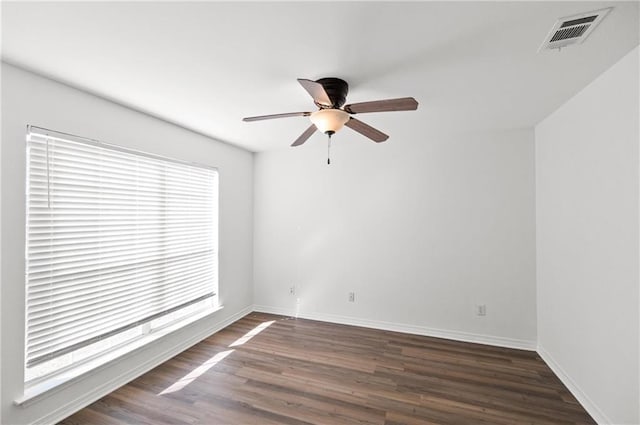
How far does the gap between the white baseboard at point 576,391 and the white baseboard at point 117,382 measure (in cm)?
363

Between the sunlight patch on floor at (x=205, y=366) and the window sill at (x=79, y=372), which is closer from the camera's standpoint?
the window sill at (x=79, y=372)

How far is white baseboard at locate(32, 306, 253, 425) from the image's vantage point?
1.96 metres

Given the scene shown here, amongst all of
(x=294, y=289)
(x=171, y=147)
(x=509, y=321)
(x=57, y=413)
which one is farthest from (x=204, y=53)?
(x=509, y=321)

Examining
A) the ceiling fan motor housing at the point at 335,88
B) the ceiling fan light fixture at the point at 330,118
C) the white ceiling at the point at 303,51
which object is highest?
Result: the white ceiling at the point at 303,51

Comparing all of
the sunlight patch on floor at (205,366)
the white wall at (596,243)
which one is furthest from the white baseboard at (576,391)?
the sunlight patch on floor at (205,366)

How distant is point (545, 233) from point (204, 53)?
3433 mm

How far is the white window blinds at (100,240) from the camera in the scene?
6.23ft

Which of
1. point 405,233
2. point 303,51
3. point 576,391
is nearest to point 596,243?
point 576,391

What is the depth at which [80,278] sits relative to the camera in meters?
2.11

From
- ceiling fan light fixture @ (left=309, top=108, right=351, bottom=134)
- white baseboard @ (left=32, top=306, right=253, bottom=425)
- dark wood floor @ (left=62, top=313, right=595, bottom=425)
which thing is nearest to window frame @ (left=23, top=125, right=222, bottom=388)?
white baseboard @ (left=32, top=306, right=253, bottom=425)

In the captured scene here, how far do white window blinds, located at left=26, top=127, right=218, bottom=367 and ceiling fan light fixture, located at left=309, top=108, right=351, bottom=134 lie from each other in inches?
71.3

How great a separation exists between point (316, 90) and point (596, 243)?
2246mm

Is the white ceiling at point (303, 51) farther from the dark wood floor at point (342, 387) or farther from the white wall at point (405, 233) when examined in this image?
the dark wood floor at point (342, 387)

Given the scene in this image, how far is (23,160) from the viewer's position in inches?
71.2
